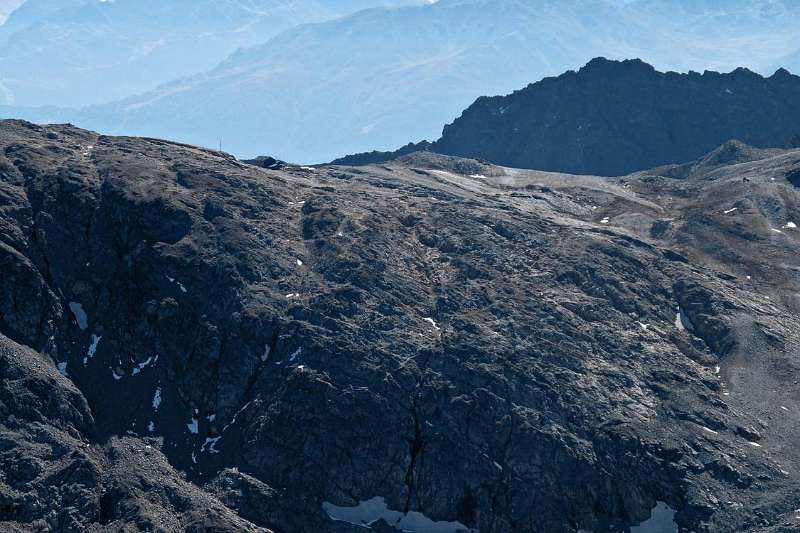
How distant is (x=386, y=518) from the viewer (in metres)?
90.6

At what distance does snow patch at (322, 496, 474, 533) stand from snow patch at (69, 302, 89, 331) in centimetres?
3171

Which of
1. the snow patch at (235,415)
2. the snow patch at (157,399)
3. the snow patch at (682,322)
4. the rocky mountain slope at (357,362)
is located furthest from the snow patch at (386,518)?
the snow patch at (682,322)

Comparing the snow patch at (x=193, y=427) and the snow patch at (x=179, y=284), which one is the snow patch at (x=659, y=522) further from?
the snow patch at (x=179, y=284)

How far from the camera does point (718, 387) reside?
351 feet

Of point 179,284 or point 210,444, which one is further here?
point 179,284

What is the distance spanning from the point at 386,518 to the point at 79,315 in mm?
37974

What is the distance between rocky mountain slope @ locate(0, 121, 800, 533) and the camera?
90.4m

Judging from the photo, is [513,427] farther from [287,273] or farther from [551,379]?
[287,273]

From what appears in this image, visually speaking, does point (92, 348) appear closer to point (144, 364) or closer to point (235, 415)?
point (144, 364)

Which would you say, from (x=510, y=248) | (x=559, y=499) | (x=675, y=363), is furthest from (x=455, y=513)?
(x=510, y=248)

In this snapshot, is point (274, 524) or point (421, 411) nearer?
point (274, 524)

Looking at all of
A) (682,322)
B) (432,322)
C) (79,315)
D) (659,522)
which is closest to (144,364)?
(79,315)

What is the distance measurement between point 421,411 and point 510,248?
34.5 metres

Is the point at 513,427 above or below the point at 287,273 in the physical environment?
below
